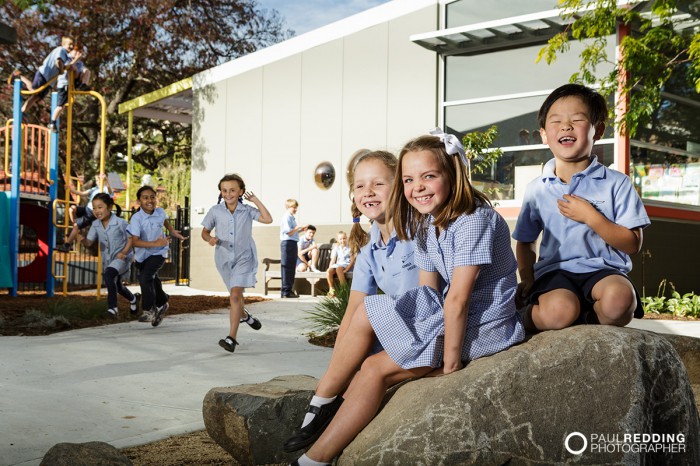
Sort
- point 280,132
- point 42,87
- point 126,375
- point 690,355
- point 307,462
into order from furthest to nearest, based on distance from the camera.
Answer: point 280,132 → point 42,87 → point 126,375 → point 690,355 → point 307,462

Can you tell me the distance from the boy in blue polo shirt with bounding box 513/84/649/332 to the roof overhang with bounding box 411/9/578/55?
10.3m

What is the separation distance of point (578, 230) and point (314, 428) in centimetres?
154

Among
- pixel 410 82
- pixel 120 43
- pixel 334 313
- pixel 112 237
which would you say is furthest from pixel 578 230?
pixel 120 43

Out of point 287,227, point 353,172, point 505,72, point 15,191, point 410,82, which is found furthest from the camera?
point 410,82

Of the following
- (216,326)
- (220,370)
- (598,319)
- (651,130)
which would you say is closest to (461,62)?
(651,130)

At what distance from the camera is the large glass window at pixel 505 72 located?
14586mm

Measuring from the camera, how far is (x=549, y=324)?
3.65m

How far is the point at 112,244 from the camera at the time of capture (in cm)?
1133

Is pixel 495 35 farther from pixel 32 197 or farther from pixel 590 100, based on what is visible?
pixel 590 100

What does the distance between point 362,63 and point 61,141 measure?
14.3 m

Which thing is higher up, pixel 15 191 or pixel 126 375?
pixel 15 191

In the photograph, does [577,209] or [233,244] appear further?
[233,244]

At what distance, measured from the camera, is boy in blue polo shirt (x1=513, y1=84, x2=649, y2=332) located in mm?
3666

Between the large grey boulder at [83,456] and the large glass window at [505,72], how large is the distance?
481 inches
